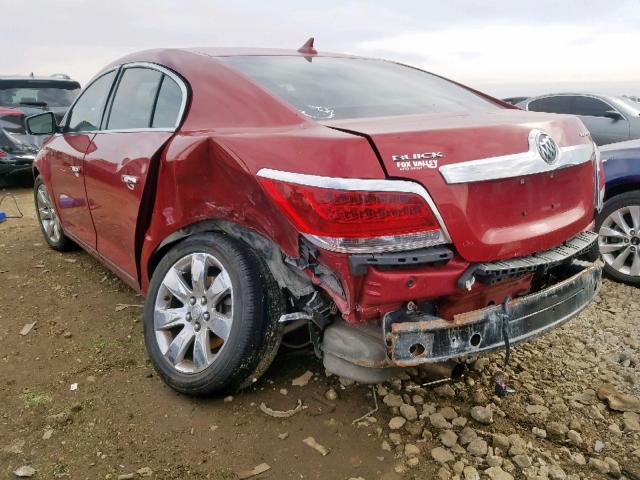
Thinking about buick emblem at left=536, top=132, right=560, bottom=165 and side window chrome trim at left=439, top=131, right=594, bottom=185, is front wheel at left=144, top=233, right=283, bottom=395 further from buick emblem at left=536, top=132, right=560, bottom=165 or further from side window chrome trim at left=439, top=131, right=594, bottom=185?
buick emblem at left=536, top=132, right=560, bottom=165

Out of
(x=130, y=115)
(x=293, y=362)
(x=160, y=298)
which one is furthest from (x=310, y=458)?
(x=130, y=115)

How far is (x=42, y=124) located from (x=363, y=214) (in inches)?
126

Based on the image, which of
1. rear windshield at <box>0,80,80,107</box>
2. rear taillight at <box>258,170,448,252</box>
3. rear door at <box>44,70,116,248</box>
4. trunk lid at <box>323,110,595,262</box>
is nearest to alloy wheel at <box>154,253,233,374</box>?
rear taillight at <box>258,170,448,252</box>

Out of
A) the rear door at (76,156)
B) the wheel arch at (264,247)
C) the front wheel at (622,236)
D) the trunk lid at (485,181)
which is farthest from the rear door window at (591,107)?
the wheel arch at (264,247)

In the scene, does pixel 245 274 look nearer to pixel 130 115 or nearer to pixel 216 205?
pixel 216 205

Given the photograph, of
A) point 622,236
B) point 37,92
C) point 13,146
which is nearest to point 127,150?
point 622,236

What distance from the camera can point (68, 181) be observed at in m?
3.84

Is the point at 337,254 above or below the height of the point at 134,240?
above

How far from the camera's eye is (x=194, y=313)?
250 cm

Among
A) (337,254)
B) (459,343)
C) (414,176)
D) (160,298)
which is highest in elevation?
(414,176)

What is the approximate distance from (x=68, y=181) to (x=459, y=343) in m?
2.99

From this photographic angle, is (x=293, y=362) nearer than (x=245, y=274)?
No

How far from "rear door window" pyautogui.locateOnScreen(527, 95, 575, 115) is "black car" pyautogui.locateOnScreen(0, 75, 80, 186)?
749 cm

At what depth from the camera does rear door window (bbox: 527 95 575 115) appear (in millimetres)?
9002
